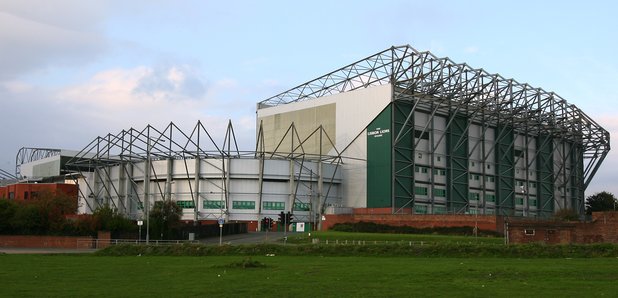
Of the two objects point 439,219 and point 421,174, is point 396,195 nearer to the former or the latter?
point 421,174

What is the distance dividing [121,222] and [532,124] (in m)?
81.5

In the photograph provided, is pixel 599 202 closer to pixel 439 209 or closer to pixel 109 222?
pixel 439 209

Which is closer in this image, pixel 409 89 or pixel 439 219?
pixel 439 219

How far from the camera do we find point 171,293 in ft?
75.6

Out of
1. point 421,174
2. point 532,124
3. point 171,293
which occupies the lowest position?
point 171,293

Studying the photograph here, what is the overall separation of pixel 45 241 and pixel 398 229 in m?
44.4

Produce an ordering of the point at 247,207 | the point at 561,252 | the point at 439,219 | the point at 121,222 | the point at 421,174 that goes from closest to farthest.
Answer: the point at 561,252, the point at 121,222, the point at 439,219, the point at 247,207, the point at 421,174

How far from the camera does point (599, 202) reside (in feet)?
483

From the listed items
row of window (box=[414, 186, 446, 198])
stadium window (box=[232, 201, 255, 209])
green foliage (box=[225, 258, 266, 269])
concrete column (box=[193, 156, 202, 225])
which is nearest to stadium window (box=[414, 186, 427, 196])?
row of window (box=[414, 186, 446, 198])

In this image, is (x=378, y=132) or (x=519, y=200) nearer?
(x=378, y=132)

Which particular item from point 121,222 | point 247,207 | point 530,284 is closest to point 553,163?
point 247,207

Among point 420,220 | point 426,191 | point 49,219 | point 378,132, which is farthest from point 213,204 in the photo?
point 426,191

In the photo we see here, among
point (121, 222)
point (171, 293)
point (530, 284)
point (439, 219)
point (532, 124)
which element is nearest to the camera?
point (171, 293)

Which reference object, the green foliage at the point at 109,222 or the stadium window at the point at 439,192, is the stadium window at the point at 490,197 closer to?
the stadium window at the point at 439,192
